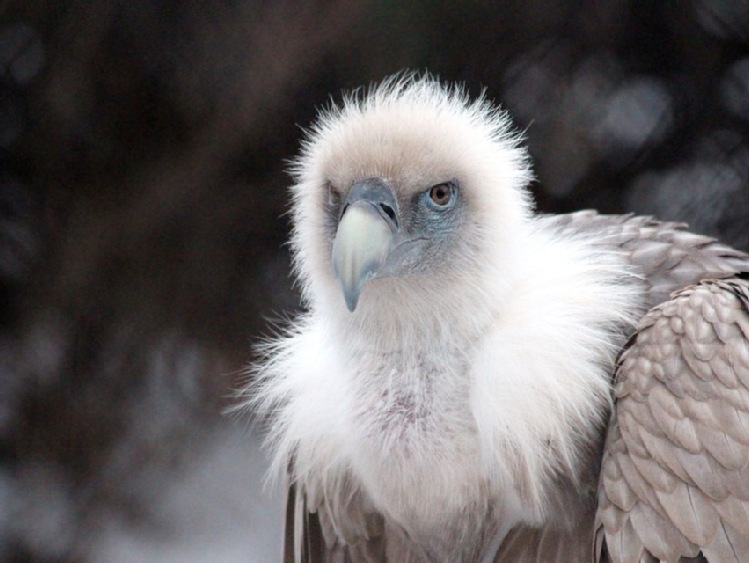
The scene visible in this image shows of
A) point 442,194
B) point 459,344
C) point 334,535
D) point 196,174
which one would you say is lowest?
point 334,535

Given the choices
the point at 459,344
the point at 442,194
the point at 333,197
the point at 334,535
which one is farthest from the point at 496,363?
the point at 334,535

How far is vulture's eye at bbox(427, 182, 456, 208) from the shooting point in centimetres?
190

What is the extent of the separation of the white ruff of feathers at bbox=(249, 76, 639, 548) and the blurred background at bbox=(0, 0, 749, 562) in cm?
94

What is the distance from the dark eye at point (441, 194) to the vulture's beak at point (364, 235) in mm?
98

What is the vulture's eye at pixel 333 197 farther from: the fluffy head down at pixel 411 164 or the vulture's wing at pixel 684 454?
the vulture's wing at pixel 684 454

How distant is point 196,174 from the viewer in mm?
2959

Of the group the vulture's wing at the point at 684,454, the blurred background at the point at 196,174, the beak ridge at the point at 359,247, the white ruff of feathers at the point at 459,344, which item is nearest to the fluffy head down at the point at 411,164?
the white ruff of feathers at the point at 459,344

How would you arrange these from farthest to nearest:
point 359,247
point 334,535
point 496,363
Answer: point 334,535 → point 496,363 → point 359,247

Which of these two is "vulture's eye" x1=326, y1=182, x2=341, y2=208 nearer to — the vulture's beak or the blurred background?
the vulture's beak

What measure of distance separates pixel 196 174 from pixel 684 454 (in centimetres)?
166

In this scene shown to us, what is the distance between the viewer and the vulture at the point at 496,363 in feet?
5.75

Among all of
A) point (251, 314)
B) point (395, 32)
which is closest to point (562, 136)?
point (395, 32)

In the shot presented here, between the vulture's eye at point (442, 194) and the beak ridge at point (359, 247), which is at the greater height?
the vulture's eye at point (442, 194)

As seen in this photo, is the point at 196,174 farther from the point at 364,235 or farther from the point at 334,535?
the point at 364,235
